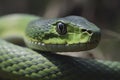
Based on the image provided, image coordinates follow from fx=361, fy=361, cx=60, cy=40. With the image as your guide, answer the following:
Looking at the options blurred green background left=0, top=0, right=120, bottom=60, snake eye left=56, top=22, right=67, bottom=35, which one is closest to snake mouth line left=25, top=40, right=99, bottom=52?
snake eye left=56, top=22, right=67, bottom=35

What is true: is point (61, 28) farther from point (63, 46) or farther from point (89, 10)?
point (89, 10)

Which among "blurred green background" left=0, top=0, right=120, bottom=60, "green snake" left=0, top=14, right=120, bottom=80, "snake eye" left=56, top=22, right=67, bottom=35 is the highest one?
"blurred green background" left=0, top=0, right=120, bottom=60

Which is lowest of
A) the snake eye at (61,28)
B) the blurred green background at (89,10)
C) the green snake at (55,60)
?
the green snake at (55,60)

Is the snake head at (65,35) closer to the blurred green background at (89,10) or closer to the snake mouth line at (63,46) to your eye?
the snake mouth line at (63,46)

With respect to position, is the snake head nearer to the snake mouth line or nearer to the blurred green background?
the snake mouth line

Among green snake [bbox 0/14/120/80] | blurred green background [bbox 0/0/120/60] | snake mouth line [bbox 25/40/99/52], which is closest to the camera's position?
snake mouth line [bbox 25/40/99/52]

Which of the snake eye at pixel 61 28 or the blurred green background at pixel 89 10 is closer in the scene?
the snake eye at pixel 61 28

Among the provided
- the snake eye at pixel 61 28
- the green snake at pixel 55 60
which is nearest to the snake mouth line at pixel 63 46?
the green snake at pixel 55 60

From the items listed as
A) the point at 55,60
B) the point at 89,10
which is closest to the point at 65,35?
the point at 55,60
